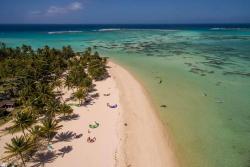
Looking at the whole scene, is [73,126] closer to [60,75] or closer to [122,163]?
[122,163]

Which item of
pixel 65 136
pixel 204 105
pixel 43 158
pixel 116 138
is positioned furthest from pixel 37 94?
pixel 204 105

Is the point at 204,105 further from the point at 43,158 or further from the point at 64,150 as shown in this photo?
the point at 43,158

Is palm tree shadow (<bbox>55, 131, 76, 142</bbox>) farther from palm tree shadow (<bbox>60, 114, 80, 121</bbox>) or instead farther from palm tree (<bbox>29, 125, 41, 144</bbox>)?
palm tree shadow (<bbox>60, 114, 80, 121</bbox>)

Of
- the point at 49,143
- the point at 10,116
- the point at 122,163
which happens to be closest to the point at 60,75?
the point at 10,116

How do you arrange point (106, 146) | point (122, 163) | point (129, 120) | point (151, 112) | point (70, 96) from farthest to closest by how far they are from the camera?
point (70, 96) → point (151, 112) → point (129, 120) → point (106, 146) → point (122, 163)

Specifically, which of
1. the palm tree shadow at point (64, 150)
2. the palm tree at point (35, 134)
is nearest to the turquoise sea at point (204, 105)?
the palm tree shadow at point (64, 150)

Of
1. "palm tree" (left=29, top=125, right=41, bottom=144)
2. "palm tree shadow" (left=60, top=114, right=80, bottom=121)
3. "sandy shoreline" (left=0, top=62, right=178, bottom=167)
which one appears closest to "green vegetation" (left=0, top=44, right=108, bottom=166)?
"palm tree" (left=29, top=125, right=41, bottom=144)
